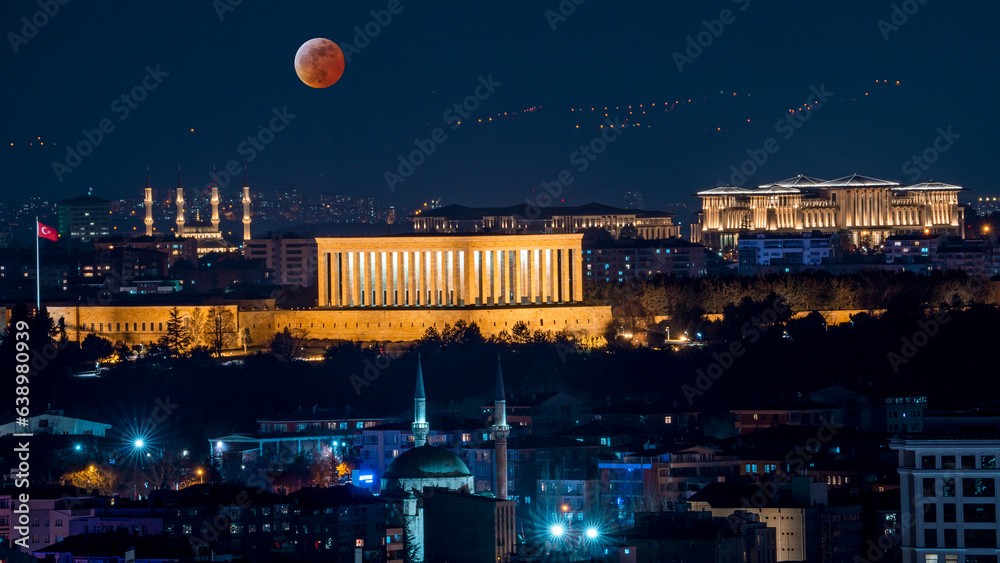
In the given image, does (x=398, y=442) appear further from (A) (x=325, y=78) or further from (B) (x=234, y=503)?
(B) (x=234, y=503)

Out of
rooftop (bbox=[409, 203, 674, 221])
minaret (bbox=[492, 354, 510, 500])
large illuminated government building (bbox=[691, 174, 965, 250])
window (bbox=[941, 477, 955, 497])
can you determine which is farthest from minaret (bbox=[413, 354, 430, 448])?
large illuminated government building (bbox=[691, 174, 965, 250])

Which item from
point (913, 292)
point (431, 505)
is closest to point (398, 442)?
point (431, 505)

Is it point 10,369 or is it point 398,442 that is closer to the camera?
point 398,442

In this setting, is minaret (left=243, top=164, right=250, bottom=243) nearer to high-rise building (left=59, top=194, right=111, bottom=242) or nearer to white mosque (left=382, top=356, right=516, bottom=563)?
high-rise building (left=59, top=194, right=111, bottom=242)

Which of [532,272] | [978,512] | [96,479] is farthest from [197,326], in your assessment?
[978,512]

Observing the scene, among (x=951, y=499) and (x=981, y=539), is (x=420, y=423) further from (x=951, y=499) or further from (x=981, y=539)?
(x=981, y=539)

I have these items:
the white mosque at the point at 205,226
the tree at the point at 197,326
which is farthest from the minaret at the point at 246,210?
the tree at the point at 197,326
